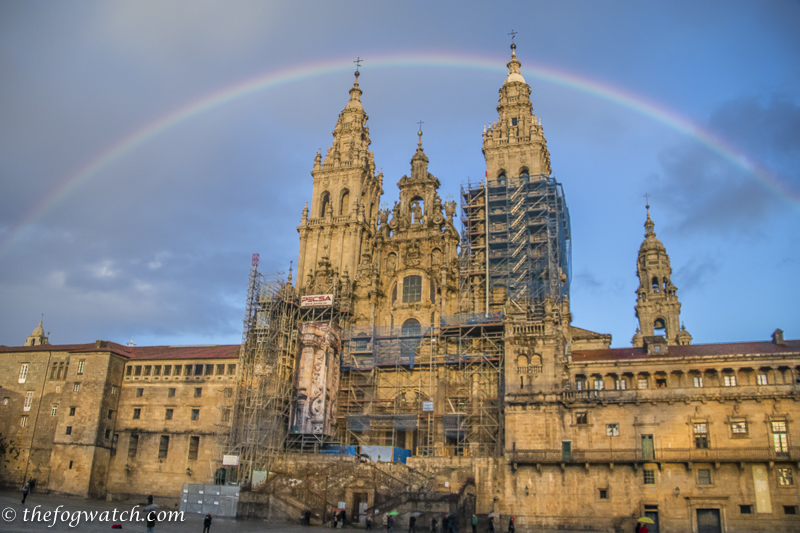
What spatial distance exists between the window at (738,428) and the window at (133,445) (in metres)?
48.9

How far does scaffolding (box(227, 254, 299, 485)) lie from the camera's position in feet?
179

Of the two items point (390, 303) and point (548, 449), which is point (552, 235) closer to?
point (390, 303)

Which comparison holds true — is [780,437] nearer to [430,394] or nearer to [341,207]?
[430,394]

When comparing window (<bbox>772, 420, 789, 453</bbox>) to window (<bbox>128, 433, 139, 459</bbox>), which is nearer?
window (<bbox>772, 420, 789, 453</bbox>)

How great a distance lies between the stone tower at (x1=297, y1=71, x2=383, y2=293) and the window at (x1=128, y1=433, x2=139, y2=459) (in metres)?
20.5

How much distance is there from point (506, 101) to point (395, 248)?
19674 mm

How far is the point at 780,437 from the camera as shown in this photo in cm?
4525

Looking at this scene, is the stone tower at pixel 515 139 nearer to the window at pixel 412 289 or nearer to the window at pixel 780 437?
the window at pixel 412 289

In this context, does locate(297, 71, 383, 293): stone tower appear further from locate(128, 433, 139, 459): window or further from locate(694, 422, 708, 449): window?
locate(694, 422, 708, 449): window

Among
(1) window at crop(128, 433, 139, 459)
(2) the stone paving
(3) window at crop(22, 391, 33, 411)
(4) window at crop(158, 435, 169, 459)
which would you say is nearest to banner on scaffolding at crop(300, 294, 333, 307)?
(4) window at crop(158, 435, 169, 459)

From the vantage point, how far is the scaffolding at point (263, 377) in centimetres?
5466

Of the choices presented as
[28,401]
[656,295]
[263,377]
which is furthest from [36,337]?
[656,295]

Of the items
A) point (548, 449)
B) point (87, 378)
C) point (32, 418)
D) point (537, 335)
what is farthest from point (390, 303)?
point (32, 418)

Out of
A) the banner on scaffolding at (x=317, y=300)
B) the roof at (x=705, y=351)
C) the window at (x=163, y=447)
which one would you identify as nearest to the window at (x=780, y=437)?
the roof at (x=705, y=351)
